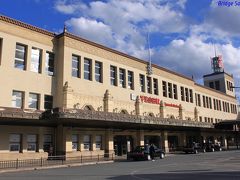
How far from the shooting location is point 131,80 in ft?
153

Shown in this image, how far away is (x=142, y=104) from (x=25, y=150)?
19.8m

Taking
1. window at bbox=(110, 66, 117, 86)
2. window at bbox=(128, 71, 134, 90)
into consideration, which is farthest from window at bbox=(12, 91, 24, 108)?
window at bbox=(128, 71, 134, 90)

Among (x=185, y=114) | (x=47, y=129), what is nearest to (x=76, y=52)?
(x=47, y=129)

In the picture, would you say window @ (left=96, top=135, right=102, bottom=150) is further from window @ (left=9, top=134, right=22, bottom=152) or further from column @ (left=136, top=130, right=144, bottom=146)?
window @ (left=9, top=134, right=22, bottom=152)

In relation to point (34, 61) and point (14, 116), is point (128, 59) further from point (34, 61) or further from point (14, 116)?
point (14, 116)

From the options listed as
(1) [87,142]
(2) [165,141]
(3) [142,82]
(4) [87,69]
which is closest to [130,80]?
(3) [142,82]

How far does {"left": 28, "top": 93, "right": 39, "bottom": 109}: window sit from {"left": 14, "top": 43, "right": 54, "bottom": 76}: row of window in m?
2.59

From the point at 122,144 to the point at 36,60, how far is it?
53.6 ft

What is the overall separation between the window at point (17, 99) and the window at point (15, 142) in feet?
9.34

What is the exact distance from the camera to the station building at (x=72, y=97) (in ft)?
102

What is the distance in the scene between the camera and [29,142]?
3212 cm

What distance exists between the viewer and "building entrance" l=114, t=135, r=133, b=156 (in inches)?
1671

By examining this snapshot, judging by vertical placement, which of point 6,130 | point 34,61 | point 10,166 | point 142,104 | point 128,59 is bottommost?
point 10,166

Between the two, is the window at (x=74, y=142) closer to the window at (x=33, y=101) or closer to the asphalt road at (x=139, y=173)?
the window at (x=33, y=101)
